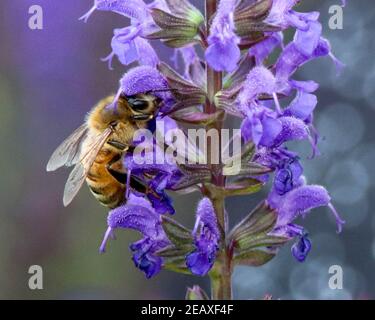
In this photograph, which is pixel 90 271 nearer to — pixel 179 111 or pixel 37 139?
pixel 37 139

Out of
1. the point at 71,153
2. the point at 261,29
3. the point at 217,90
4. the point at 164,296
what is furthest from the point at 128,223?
the point at 164,296

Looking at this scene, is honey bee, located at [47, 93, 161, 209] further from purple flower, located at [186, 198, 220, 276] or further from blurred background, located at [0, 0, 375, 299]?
blurred background, located at [0, 0, 375, 299]

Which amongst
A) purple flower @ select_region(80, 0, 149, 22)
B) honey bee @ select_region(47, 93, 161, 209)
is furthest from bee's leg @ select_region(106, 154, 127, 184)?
purple flower @ select_region(80, 0, 149, 22)

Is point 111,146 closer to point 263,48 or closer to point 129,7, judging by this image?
point 129,7

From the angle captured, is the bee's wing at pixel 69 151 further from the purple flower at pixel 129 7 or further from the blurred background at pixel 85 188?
the blurred background at pixel 85 188

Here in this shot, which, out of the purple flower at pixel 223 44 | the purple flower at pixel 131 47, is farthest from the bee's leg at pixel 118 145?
the purple flower at pixel 223 44

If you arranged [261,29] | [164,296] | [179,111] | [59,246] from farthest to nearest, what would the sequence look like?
1. [164,296]
2. [59,246]
3. [179,111]
4. [261,29]
